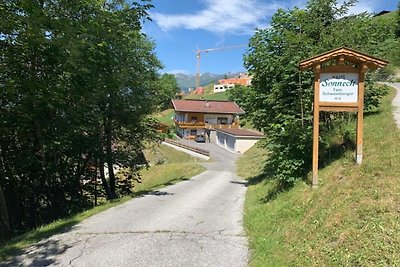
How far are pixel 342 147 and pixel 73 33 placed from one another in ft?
25.5

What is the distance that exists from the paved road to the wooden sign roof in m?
4.37

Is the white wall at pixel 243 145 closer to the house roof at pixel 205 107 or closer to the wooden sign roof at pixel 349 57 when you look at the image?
the house roof at pixel 205 107

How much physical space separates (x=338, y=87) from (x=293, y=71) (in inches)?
106

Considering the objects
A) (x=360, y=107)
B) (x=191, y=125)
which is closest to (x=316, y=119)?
(x=360, y=107)

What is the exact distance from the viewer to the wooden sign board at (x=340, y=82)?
830cm

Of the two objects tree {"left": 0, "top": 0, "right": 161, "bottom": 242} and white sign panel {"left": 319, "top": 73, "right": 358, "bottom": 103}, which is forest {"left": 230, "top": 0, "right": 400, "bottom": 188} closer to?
white sign panel {"left": 319, "top": 73, "right": 358, "bottom": 103}

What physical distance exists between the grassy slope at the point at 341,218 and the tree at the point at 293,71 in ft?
3.55

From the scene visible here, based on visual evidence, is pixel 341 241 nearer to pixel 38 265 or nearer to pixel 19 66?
pixel 38 265

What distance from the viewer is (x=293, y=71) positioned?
36.1 ft

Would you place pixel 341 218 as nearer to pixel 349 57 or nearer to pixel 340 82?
pixel 340 82

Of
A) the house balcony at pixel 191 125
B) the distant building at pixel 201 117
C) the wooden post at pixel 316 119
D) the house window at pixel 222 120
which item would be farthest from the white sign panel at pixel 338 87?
the house window at pixel 222 120

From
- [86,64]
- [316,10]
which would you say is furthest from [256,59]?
[86,64]

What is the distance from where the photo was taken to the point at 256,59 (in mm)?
13391

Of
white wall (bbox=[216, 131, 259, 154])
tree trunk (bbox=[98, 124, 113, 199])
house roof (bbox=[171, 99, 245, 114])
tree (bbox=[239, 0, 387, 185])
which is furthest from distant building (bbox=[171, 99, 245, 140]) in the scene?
tree (bbox=[239, 0, 387, 185])
